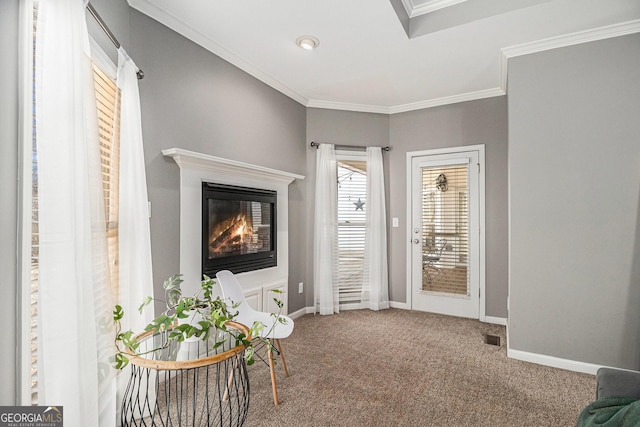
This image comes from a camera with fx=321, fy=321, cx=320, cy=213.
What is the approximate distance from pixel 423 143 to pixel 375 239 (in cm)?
136

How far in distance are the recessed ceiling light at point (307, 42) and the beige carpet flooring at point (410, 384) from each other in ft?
8.62

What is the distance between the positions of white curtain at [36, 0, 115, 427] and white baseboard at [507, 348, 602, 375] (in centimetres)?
294

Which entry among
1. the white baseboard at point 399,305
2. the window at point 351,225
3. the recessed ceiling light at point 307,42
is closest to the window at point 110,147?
the recessed ceiling light at point 307,42

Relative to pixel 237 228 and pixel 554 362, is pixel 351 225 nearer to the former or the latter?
pixel 237 228

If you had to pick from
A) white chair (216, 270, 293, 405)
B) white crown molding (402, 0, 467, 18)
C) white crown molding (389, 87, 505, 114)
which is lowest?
white chair (216, 270, 293, 405)

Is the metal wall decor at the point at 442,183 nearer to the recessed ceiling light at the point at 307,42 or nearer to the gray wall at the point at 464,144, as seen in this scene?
the gray wall at the point at 464,144

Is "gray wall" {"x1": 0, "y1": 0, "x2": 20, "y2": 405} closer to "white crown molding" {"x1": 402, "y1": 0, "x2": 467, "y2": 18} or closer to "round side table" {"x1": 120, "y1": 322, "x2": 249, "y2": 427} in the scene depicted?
"round side table" {"x1": 120, "y1": 322, "x2": 249, "y2": 427}

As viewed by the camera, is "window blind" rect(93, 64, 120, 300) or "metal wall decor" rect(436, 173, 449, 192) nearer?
"window blind" rect(93, 64, 120, 300)

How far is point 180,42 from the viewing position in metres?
2.46

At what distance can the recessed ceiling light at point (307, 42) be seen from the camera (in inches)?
104

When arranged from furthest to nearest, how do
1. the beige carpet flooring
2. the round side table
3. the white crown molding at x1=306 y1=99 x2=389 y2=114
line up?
the white crown molding at x1=306 y1=99 x2=389 y2=114 < the beige carpet flooring < the round side table

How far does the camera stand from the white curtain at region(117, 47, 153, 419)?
171 cm

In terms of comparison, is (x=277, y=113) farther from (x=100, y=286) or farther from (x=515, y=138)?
(x=100, y=286)

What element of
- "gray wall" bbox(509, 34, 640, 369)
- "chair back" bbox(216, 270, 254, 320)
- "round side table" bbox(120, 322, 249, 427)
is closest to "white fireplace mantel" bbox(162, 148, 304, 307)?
"chair back" bbox(216, 270, 254, 320)
